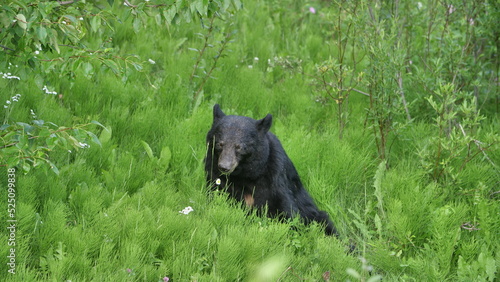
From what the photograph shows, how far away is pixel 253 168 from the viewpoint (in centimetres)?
503

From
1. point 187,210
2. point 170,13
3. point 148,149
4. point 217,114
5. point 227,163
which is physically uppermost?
point 170,13

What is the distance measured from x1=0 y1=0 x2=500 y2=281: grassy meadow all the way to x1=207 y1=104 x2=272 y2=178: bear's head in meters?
0.32

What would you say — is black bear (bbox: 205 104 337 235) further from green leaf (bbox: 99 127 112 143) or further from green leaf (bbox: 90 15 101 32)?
green leaf (bbox: 90 15 101 32)

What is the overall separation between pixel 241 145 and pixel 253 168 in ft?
0.74

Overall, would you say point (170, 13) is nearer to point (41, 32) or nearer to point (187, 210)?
point (41, 32)

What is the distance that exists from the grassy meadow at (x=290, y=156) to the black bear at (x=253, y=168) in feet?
0.55

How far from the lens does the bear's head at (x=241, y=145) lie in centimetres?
495

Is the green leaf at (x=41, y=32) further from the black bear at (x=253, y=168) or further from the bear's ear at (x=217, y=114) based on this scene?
the bear's ear at (x=217, y=114)

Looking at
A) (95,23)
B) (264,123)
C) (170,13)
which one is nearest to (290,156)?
(264,123)

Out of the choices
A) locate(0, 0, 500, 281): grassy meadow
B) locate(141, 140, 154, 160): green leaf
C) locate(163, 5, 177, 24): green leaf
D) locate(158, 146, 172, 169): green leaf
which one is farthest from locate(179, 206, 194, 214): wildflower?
locate(163, 5, 177, 24): green leaf

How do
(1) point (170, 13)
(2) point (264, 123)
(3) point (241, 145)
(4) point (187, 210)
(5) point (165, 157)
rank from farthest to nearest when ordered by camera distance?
(5) point (165, 157), (2) point (264, 123), (3) point (241, 145), (4) point (187, 210), (1) point (170, 13)

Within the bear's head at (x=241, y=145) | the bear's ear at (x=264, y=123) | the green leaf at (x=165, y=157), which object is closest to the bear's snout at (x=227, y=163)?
the bear's head at (x=241, y=145)

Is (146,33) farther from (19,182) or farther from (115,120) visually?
(19,182)

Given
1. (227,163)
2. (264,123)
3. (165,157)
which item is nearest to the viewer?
(227,163)
